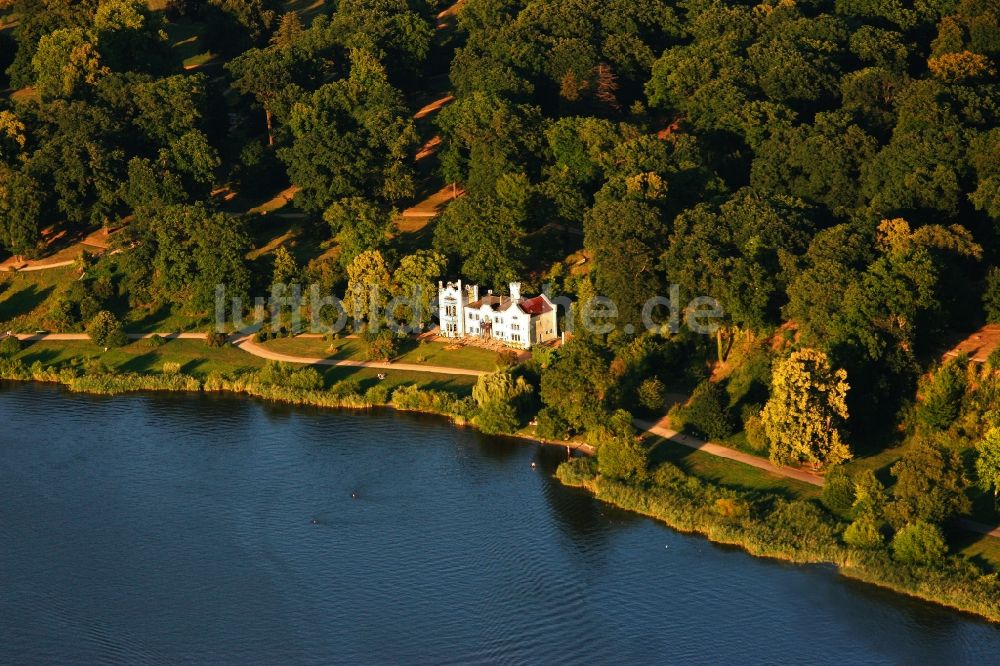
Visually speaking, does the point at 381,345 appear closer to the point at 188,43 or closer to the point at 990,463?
the point at 990,463

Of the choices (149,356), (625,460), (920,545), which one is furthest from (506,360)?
(920,545)

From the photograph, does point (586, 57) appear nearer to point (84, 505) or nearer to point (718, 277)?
point (718, 277)

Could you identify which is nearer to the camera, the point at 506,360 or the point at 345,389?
the point at 345,389

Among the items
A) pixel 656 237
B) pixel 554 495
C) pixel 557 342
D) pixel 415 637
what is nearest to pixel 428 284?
pixel 557 342

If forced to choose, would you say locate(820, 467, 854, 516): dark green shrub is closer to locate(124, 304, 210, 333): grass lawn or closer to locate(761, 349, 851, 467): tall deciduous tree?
locate(761, 349, 851, 467): tall deciduous tree

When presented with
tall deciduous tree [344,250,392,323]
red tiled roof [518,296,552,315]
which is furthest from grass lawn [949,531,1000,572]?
tall deciduous tree [344,250,392,323]
